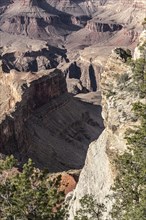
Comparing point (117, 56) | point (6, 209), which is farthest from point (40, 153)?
point (6, 209)

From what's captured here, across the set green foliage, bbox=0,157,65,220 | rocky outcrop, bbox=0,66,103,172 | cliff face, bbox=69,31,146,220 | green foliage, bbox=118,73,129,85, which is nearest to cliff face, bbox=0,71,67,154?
rocky outcrop, bbox=0,66,103,172

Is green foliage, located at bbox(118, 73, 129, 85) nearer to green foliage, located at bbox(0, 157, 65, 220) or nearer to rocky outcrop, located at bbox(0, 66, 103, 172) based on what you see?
green foliage, located at bbox(0, 157, 65, 220)

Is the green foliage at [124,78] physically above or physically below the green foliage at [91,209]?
above

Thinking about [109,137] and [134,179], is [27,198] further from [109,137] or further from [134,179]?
[134,179]

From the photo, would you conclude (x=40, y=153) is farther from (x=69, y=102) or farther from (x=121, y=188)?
(x=121, y=188)

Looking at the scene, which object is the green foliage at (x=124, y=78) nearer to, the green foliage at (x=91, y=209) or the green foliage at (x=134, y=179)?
the green foliage at (x=134, y=179)

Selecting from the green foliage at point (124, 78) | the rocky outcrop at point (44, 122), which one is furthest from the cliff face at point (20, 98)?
the green foliage at point (124, 78)
